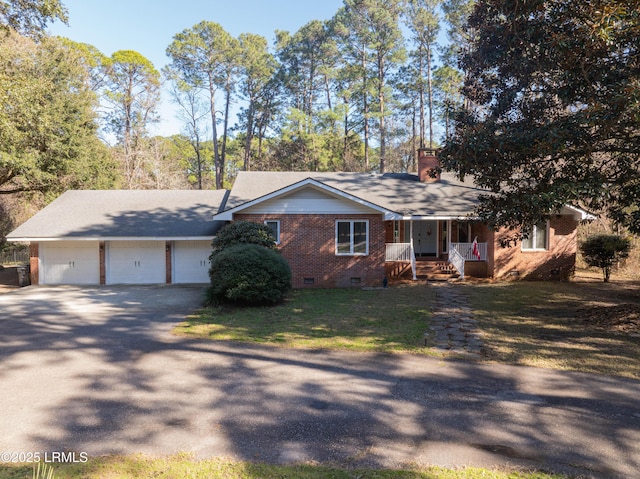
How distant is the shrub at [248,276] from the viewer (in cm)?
1162

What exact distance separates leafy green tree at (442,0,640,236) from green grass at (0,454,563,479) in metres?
6.29

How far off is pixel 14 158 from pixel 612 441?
20995 mm

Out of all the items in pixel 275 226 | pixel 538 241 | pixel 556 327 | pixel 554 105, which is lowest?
pixel 556 327

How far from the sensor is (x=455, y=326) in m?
9.54

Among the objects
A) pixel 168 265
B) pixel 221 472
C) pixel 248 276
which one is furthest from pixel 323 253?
pixel 221 472

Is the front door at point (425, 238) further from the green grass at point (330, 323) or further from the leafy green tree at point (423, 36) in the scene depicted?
the leafy green tree at point (423, 36)

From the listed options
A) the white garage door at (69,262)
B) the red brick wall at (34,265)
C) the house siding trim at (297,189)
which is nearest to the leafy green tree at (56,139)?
the red brick wall at (34,265)

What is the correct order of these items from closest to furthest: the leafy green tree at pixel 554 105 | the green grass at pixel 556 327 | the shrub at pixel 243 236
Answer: the green grass at pixel 556 327
the leafy green tree at pixel 554 105
the shrub at pixel 243 236

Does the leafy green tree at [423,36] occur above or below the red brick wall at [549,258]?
above

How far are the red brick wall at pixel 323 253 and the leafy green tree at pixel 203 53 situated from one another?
2192 cm

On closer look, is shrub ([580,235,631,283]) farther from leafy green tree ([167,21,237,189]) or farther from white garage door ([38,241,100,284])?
leafy green tree ([167,21,237,189])

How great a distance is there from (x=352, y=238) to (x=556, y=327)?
8.13 meters

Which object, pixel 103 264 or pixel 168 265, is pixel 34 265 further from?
pixel 168 265

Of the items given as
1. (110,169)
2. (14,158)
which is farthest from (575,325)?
(110,169)
